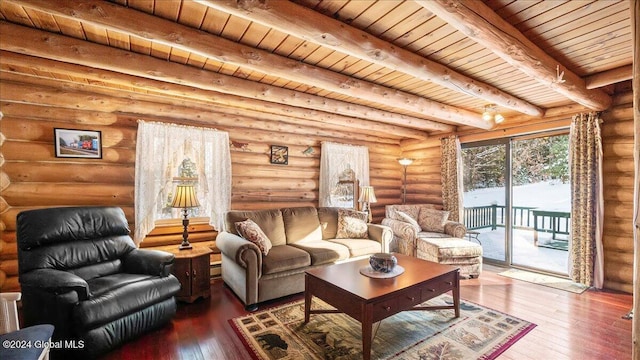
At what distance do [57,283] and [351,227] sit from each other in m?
3.29

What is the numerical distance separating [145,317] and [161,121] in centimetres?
245

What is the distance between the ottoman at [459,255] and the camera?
3889 millimetres

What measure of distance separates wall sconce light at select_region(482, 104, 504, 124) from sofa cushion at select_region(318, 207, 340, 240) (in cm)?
267

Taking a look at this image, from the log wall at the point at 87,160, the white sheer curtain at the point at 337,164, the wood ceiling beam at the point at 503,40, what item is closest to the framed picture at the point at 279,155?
the log wall at the point at 87,160

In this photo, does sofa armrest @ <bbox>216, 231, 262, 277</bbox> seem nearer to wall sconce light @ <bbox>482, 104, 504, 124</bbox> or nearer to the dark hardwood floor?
the dark hardwood floor

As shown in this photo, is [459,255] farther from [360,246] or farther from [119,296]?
[119,296]

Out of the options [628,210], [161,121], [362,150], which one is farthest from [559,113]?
[161,121]

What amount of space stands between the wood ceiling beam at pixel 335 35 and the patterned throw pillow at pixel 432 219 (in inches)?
99.5

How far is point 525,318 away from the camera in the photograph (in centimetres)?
278

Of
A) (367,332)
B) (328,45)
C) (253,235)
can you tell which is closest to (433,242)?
(367,332)

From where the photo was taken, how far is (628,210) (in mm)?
3488

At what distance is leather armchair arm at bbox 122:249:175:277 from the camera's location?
263cm

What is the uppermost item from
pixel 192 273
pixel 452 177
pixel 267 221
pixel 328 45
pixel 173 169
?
pixel 328 45

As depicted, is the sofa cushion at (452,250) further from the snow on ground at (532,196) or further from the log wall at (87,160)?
the log wall at (87,160)
